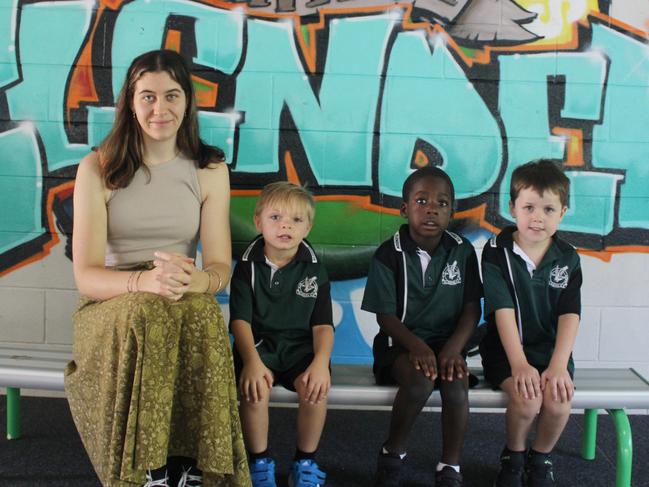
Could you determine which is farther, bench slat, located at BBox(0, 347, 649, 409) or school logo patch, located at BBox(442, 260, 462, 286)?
school logo patch, located at BBox(442, 260, 462, 286)

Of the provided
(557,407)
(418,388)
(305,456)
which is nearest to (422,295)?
(418,388)

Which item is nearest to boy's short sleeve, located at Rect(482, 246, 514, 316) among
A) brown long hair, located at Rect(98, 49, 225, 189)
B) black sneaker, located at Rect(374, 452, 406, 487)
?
black sneaker, located at Rect(374, 452, 406, 487)

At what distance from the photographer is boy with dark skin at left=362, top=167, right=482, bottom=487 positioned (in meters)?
2.24

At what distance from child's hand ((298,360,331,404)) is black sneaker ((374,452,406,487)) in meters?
0.31

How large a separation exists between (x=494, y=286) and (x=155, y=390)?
1258 millimetres

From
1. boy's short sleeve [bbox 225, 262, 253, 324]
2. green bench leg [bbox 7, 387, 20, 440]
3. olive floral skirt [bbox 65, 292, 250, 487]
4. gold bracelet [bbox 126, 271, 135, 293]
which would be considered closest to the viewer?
olive floral skirt [bbox 65, 292, 250, 487]

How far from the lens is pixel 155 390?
184cm

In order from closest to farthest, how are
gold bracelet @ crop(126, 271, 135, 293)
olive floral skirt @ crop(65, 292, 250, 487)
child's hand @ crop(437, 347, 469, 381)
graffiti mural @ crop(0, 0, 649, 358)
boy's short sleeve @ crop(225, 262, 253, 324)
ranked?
olive floral skirt @ crop(65, 292, 250, 487) < gold bracelet @ crop(126, 271, 135, 293) < child's hand @ crop(437, 347, 469, 381) < boy's short sleeve @ crop(225, 262, 253, 324) < graffiti mural @ crop(0, 0, 649, 358)

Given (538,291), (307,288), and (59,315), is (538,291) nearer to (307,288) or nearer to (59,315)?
(307,288)

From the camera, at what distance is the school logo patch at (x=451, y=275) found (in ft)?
7.82

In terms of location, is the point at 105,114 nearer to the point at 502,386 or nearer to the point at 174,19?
the point at 174,19

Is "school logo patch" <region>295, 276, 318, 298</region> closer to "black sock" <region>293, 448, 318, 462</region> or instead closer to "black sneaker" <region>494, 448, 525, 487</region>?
"black sock" <region>293, 448, 318, 462</region>

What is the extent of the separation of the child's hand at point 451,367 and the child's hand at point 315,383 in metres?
0.40

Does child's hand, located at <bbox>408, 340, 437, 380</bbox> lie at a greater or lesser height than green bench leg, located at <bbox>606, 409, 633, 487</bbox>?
greater
